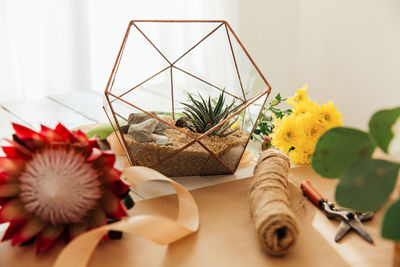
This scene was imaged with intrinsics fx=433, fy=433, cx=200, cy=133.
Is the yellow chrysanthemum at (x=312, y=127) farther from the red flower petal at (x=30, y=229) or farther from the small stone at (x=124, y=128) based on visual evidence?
the red flower petal at (x=30, y=229)

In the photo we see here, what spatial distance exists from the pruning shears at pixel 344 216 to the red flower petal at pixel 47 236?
16.2 inches

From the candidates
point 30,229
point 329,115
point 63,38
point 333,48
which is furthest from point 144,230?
point 63,38

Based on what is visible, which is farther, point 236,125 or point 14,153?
point 236,125

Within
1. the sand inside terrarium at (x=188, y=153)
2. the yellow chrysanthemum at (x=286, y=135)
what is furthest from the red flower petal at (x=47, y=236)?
the yellow chrysanthemum at (x=286, y=135)

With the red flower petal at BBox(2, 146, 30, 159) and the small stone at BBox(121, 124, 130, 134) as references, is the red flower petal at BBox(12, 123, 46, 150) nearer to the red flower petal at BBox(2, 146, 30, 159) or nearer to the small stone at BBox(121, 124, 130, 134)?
the red flower petal at BBox(2, 146, 30, 159)

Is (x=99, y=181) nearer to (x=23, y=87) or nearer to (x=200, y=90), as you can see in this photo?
(x=200, y=90)

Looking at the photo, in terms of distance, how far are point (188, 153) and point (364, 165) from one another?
41 cm

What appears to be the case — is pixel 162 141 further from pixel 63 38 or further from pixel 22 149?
pixel 63 38

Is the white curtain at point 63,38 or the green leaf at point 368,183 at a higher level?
the green leaf at point 368,183

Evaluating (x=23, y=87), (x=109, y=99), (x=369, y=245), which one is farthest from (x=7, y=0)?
(x=369, y=245)

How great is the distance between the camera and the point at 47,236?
0.62 meters

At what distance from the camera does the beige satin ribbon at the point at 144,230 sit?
1.89 feet

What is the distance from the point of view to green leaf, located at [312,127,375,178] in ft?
1.66

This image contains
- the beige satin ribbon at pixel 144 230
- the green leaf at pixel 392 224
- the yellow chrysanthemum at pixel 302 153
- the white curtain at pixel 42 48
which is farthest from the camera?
the white curtain at pixel 42 48
